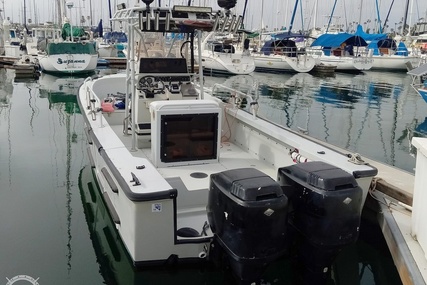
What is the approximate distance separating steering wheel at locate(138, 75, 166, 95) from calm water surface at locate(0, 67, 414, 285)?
166 cm

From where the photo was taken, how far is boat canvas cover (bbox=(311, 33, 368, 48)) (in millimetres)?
30953

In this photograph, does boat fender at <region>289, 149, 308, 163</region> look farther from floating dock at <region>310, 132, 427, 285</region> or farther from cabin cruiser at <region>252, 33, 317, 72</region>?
cabin cruiser at <region>252, 33, 317, 72</region>

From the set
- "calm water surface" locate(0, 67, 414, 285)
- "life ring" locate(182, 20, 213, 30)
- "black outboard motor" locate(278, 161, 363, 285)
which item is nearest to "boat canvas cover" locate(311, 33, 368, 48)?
"calm water surface" locate(0, 67, 414, 285)

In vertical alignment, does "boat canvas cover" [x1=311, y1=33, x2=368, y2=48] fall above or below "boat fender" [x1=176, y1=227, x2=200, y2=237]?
above

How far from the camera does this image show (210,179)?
11.7 feet

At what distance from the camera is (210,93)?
726 cm

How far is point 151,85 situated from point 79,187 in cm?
198

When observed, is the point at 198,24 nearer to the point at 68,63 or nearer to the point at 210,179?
the point at 210,179

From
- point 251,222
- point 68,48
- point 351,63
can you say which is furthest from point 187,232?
point 351,63

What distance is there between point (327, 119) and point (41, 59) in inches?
621

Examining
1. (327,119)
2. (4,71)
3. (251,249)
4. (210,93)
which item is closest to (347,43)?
(327,119)

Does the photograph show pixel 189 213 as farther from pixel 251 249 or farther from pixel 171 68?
pixel 171 68

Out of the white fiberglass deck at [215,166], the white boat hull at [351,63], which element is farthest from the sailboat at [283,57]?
the white fiberglass deck at [215,166]

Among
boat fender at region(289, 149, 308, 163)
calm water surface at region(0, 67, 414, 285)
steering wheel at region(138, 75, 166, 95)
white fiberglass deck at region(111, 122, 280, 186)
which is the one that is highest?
steering wheel at region(138, 75, 166, 95)
